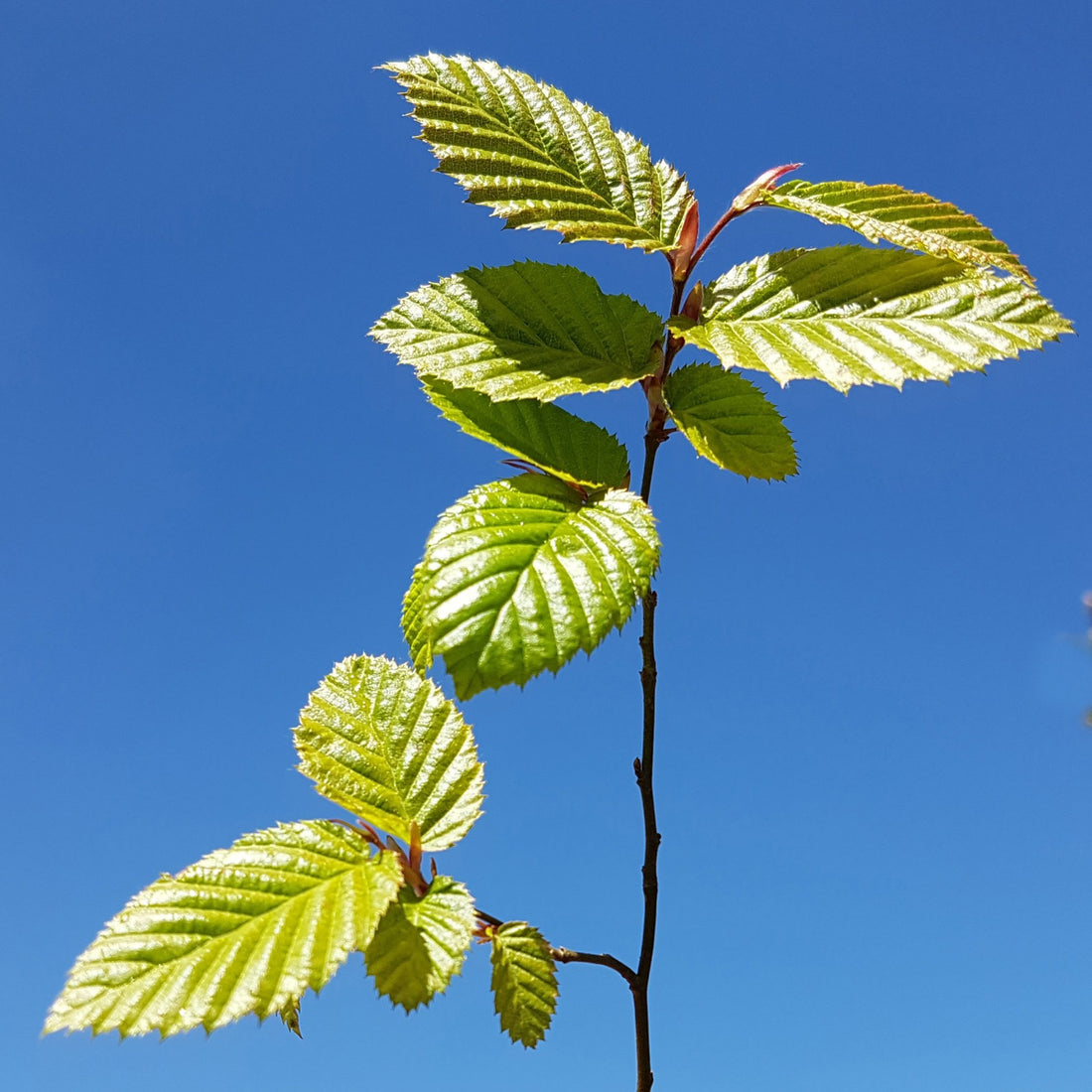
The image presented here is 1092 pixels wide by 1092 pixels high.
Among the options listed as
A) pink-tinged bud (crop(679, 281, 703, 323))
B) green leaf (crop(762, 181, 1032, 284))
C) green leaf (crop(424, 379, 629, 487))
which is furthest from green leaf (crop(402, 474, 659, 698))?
green leaf (crop(762, 181, 1032, 284))

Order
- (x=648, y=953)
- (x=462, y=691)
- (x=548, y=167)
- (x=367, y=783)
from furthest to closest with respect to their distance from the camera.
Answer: (x=548, y=167) < (x=367, y=783) < (x=648, y=953) < (x=462, y=691)

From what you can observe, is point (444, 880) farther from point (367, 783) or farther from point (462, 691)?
point (462, 691)

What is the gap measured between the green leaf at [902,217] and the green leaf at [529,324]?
31cm

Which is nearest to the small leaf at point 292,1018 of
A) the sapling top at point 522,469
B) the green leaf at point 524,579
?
the sapling top at point 522,469

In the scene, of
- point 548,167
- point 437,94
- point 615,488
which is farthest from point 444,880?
point 437,94

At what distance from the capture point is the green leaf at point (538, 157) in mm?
1692

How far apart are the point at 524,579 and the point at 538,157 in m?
0.77

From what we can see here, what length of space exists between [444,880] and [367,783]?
205mm

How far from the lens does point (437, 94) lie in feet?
Result: 5.77

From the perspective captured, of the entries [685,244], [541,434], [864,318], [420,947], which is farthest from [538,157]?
[420,947]

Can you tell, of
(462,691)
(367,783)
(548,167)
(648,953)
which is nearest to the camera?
(462,691)

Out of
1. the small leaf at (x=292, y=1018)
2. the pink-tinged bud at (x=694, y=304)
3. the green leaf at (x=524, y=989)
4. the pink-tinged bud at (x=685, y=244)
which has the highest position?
the pink-tinged bud at (x=685, y=244)

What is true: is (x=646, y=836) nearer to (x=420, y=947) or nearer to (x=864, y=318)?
→ (x=420, y=947)

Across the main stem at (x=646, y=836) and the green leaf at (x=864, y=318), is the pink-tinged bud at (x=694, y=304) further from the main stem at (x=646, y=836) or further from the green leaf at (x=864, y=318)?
the main stem at (x=646, y=836)
